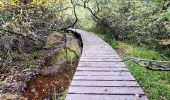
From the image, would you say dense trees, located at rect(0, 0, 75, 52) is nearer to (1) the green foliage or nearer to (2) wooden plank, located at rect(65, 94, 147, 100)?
(1) the green foliage

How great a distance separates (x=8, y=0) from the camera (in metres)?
10.9

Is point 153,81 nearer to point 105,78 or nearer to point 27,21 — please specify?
point 105,78

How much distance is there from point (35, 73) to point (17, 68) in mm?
745

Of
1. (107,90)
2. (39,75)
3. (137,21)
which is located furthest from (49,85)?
(137,21)

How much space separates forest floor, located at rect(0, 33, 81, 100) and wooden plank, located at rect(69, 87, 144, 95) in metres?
2.21

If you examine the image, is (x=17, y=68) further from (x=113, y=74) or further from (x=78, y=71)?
(x=113, y=74)

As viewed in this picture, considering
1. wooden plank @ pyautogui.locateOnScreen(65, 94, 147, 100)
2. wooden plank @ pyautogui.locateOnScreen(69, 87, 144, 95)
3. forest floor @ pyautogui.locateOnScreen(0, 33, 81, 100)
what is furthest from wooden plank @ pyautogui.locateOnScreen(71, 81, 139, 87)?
forest floor @ pyautogui.locateOnScreen(0, 33, 81, 100)

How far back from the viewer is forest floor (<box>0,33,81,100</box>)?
8359mm

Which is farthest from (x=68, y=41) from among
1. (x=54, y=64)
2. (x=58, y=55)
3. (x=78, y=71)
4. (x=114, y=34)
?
(x=78, y=71)

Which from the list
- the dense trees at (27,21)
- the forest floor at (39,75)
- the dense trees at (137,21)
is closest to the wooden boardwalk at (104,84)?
the forest floor at (39,75)

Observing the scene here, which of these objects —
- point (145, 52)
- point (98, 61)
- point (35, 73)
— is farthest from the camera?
point (145, 52)

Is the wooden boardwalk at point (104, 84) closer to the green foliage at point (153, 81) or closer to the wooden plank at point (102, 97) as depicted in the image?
the wooden plank at point (102, 97)

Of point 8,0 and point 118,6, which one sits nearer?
point 8,0

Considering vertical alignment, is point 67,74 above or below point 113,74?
below
